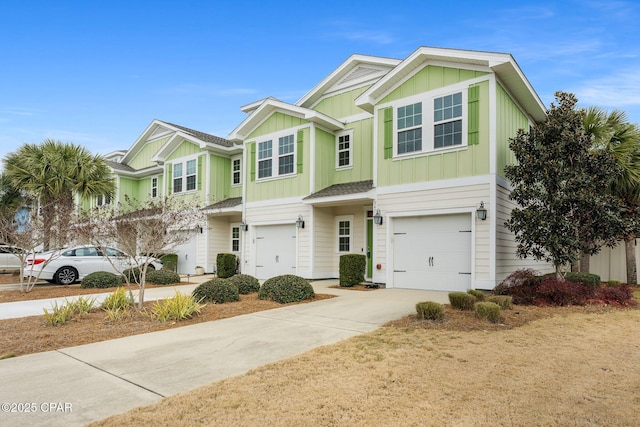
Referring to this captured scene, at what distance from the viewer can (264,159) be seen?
54.6 ft

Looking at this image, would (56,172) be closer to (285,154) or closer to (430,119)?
(285,154)

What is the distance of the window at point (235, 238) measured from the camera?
1962 cm

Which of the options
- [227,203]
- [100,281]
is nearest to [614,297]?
[100,281]

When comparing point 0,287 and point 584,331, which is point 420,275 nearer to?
point 584,331

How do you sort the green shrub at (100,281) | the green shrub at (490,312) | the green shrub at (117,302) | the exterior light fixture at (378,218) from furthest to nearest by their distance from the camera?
the green shrub at (100,281) → the exterior light fixture at (378,218) → the green shrub at (117,302) → the green shrub at (490,312)

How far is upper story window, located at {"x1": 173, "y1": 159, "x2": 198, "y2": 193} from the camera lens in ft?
65.1

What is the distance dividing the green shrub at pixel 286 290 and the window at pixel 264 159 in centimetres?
699

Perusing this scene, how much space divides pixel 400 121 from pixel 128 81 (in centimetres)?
1304

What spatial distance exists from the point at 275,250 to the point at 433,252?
21.9 feet

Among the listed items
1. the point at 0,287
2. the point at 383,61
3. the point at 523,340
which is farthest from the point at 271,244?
the point at 523,340

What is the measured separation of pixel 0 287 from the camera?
14172mm

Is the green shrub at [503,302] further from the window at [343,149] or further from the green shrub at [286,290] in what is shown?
the window at [343,149]

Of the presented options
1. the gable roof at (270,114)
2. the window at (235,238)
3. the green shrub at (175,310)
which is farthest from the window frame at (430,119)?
the window at (235,238)

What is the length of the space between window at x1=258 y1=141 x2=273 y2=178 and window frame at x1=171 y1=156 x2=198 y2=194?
453 centimetres
